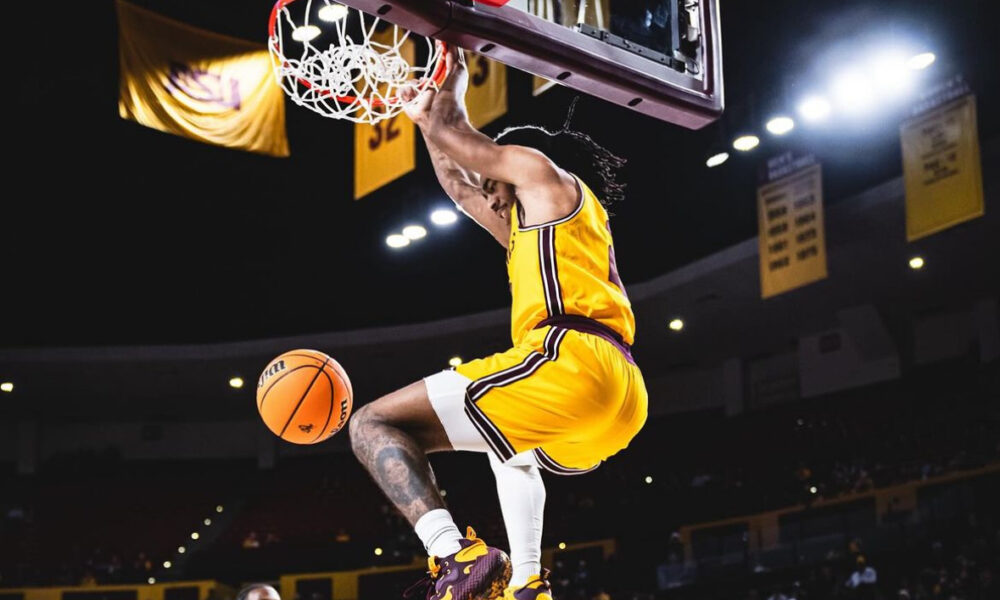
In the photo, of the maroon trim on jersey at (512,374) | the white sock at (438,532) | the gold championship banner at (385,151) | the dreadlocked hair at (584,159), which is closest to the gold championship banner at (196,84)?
the gold championship banner at (385,151)

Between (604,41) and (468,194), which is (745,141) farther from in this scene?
(468,194)

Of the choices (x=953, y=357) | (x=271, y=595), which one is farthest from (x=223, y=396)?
(x=271, y=595)

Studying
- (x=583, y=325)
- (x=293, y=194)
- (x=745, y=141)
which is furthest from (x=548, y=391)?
(x=293, y=194)

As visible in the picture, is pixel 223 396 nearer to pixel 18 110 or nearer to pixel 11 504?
pixel 11 504

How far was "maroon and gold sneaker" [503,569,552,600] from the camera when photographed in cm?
388

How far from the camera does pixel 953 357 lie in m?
20.0

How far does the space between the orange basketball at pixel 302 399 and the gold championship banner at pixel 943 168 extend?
28.7ft

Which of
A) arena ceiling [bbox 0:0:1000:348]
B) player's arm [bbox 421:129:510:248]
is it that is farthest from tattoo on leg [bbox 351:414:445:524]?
arena ceiling [bbox 0:0:1000:348]

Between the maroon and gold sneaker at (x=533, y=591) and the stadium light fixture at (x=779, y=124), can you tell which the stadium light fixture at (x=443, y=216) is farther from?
the maroon and gold sneaker at (x=533, y=591)

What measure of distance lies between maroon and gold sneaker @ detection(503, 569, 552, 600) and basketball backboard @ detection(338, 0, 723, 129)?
1811mm

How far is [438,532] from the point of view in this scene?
3.25 metres

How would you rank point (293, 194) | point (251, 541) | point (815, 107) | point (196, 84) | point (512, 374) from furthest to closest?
1. point (251, 541)
2. point (293, 194)
3. point (815, 107)
4. point (196, 84)
5. point (512, 374)

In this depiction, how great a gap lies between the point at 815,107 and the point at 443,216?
5.15 m

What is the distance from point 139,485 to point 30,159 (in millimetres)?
12355
